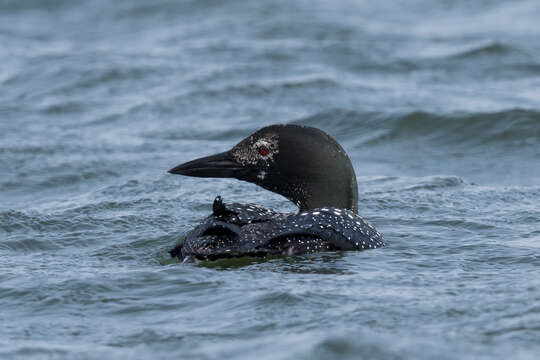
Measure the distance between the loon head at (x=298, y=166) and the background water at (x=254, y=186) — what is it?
0.43 metres

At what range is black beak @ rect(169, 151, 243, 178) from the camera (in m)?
6.23

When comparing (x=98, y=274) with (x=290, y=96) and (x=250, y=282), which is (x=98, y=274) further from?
(x=290, y=96)

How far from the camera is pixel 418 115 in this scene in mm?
10797

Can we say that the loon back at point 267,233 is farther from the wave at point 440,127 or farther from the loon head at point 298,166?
the wave at point 440,127

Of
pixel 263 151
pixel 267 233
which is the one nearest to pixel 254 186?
pixel 263 151

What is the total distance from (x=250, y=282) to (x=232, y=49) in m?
8.78

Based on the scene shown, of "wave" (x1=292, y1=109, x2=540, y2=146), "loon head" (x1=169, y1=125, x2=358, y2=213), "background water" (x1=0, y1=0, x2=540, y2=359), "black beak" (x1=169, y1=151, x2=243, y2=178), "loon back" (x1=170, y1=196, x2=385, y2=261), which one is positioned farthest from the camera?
"wave" (x1=292, y1=109, x2=540, y2=146)

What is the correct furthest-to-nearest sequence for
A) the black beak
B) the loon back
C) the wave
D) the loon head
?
the wave, the black beak, the loon head, the loon back

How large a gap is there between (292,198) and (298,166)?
219mm

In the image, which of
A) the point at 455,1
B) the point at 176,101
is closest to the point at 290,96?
the point at 176,101

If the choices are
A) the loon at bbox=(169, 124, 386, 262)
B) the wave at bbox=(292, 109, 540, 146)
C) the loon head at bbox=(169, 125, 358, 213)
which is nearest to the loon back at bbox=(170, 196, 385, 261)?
the loon at bbox=(169, 124, 386, 262)

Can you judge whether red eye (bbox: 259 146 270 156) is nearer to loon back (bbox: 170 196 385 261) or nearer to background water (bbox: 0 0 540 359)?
loon back (bbox: 170 196 385 261)

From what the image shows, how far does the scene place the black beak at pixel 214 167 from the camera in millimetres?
6227

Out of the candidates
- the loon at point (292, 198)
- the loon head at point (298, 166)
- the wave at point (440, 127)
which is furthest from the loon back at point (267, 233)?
the wave at point (440, 127)
